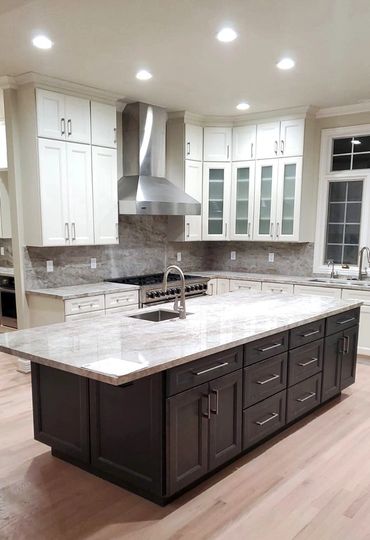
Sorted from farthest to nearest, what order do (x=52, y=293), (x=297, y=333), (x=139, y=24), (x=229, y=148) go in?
(x=229, y=148) → (x=52, y=293) → (x=297, y=333) → (x=139, y=24)

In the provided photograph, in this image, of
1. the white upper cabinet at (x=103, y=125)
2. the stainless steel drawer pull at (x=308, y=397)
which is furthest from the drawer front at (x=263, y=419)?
the white upper cabinet at (x=103, y=125)

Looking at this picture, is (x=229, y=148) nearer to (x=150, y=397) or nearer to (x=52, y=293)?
(x=52, y=293)

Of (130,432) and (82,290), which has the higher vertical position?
(82,290)

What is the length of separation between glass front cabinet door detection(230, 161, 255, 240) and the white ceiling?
111 cm

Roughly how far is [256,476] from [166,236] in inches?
151

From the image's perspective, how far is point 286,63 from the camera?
3713mm

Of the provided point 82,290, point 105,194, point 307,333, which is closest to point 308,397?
point 307,333

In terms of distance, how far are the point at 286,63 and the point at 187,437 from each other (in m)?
3.11

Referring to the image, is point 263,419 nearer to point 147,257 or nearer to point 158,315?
point 158,315

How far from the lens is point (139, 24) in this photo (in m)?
2.98

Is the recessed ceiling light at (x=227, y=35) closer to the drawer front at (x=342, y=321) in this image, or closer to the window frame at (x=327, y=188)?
the drawer front at (x=342, y=321)

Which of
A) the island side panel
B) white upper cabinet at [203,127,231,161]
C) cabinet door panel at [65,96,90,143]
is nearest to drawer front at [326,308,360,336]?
the island side panel

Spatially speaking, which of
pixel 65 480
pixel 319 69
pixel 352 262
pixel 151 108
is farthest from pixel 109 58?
pixel 352 262

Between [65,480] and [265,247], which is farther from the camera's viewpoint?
[265,247]
